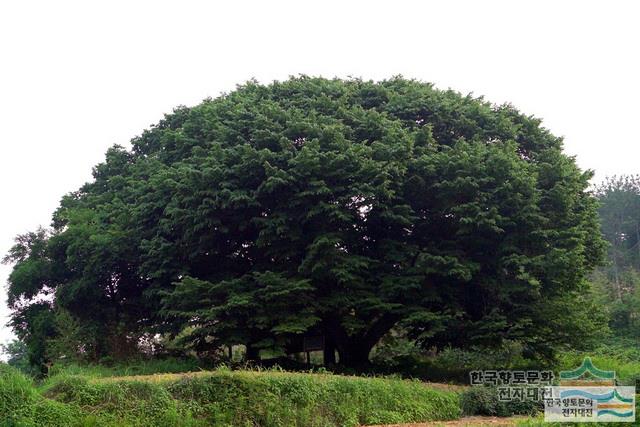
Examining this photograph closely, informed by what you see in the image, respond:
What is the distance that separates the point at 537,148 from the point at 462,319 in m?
7.71

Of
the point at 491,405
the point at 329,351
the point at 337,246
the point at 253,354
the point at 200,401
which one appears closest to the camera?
the point at 200,401

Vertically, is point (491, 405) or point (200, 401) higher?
point (200, 401)

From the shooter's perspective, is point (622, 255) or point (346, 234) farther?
point (622, 255)

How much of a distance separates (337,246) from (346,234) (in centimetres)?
74

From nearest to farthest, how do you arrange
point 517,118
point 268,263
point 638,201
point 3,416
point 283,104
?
point 3,416 < point 268,263 < point 283,104 < point 517,118 < point 638,201

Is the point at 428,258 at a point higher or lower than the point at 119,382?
higher

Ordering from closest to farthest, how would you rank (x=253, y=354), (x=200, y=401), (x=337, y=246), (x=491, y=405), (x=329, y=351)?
(x=200, y=401), (x=491, y=405), (x=337, y=246), (x=253, y=354), (x=329, y=351)

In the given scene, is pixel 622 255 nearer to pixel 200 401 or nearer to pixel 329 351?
pixel 329 351

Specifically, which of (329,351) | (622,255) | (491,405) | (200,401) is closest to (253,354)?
(329,351)

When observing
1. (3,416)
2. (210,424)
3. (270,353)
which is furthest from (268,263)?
(3,416)

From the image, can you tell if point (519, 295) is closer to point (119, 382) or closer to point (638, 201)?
point (119, 382)

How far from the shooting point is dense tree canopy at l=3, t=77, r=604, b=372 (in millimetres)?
17766

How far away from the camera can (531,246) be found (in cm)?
1894

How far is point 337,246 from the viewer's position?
18078 millimetres
